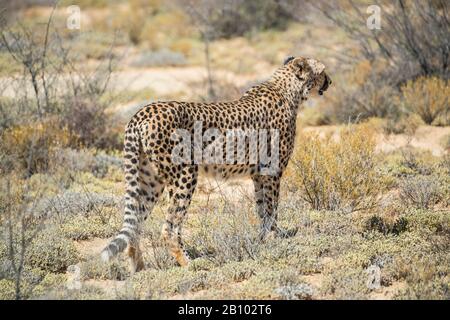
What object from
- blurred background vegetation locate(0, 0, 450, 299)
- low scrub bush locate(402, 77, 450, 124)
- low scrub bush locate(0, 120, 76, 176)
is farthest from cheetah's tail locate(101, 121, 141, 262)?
low scrub bush locate(402, 77, 450, 124)

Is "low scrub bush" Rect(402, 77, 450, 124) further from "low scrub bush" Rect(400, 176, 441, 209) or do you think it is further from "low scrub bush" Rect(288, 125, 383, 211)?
"low scrub bush" Rect(288, 125, 383, 211)

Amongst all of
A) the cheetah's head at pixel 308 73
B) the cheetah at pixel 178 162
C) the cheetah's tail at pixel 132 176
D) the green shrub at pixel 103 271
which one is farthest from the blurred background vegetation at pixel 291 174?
the cheetah's head at pixel 308 73

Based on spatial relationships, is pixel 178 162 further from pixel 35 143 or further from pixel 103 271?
pixel 35 143

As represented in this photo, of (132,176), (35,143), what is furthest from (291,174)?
(35,143)

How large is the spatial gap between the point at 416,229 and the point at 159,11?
20.7m

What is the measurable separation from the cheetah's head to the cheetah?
0.35 m

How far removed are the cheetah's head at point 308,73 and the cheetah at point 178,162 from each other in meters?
0.35

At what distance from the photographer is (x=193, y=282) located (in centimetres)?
525

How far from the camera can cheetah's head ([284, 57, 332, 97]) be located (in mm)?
6840

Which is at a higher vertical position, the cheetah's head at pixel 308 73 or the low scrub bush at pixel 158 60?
the cheetah's head at pixel 308 73

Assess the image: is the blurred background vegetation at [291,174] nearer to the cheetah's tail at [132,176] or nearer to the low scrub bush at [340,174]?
the low scrub bush at [340,174]

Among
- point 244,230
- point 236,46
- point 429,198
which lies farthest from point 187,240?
point 236,46

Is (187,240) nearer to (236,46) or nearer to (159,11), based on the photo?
(236,46)

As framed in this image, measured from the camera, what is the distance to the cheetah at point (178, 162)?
18.0 feet
